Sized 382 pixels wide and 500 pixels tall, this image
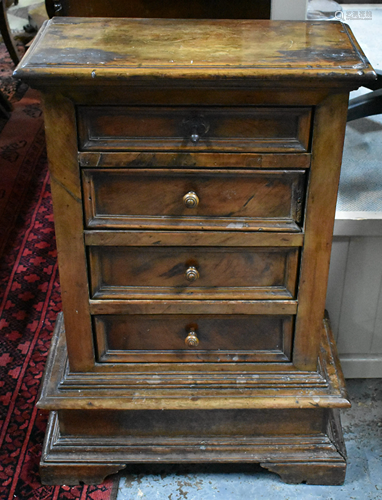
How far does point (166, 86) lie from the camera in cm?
102

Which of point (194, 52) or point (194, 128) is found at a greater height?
point (194, 52)

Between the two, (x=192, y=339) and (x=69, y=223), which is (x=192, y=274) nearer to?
(x=192, y=339)

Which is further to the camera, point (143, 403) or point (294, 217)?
point (143, 403)

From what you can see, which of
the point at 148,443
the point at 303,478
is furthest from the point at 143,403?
the point at 303,478

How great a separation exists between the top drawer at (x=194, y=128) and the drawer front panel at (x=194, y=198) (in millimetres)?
51

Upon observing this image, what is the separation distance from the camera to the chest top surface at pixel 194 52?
99 cm

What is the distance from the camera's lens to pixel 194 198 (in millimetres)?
1132

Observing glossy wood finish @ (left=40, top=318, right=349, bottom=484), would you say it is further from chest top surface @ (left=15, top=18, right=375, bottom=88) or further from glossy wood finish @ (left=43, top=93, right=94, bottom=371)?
chest top surface @ (left=15, top=18, right=375, bottom=88)

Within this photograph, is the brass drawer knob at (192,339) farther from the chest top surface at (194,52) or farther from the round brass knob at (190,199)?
the chest top surface at (194,52)

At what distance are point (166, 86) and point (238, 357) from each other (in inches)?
25.4

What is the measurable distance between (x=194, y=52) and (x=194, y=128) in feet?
0.46

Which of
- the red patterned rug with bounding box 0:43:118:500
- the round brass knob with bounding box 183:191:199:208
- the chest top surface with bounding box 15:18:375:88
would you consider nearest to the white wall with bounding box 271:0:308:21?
the chest top surface with bounding box 15:18:375:88

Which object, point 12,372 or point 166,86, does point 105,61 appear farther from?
point 12,372

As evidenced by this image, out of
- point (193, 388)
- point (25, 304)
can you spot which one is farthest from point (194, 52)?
point (25, 304)
